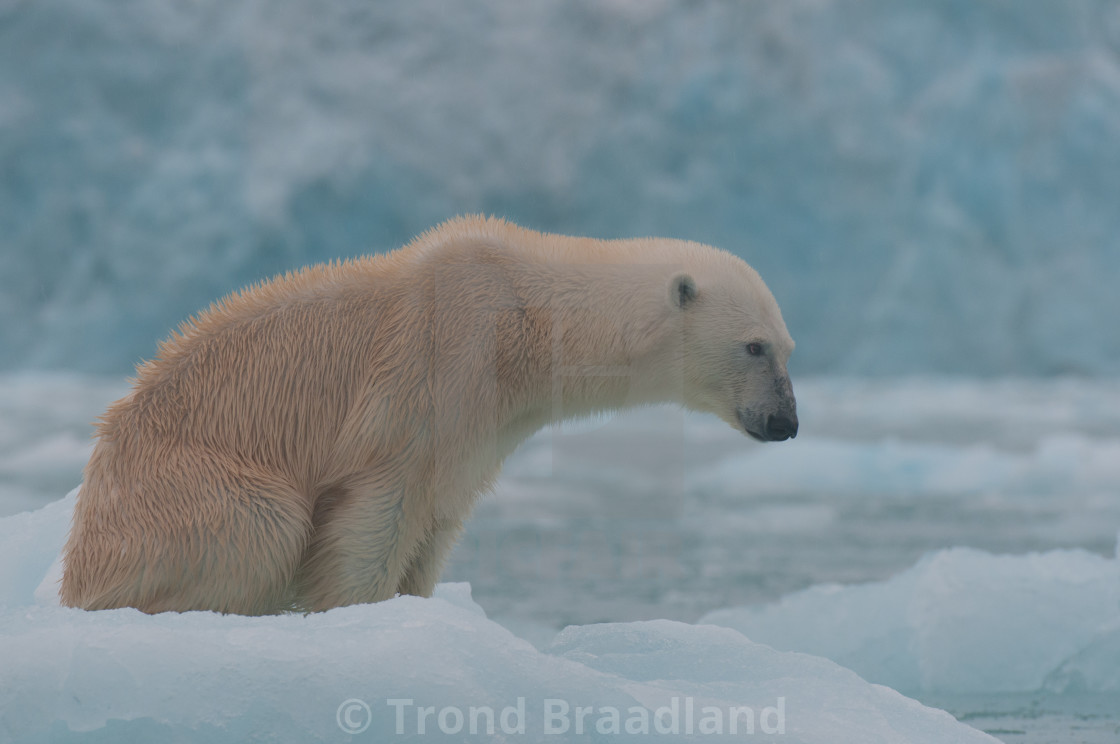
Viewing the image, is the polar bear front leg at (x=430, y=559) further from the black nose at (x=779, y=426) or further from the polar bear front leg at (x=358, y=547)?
the black nose at (x=779, y=426)

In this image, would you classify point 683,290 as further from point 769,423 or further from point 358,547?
point 358,547

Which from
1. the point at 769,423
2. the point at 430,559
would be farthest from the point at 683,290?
the point at 430,559

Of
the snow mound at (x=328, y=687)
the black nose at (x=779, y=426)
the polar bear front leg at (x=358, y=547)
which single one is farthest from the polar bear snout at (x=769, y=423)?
the polar bear front leg at (x=358, y=547)

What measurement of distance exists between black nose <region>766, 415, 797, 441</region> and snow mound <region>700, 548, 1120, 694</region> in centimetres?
234

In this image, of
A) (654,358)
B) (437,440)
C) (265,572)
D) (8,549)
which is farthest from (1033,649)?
(8,549)

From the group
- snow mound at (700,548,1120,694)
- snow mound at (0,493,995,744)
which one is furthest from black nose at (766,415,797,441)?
snow mound at (700,548,1120,694)

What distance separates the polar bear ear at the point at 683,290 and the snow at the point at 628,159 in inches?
528

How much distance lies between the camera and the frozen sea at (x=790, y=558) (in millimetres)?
2139

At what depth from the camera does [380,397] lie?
2.41 m

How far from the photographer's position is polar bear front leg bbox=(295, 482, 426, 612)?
2.36 meters

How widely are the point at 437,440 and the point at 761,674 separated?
1.01m

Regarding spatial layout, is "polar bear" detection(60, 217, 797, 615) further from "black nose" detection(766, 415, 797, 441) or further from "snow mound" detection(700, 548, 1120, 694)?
"snow mound" detection(700, 548, 1120, 694)

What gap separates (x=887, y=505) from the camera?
490 inches

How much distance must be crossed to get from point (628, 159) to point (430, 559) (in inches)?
604
